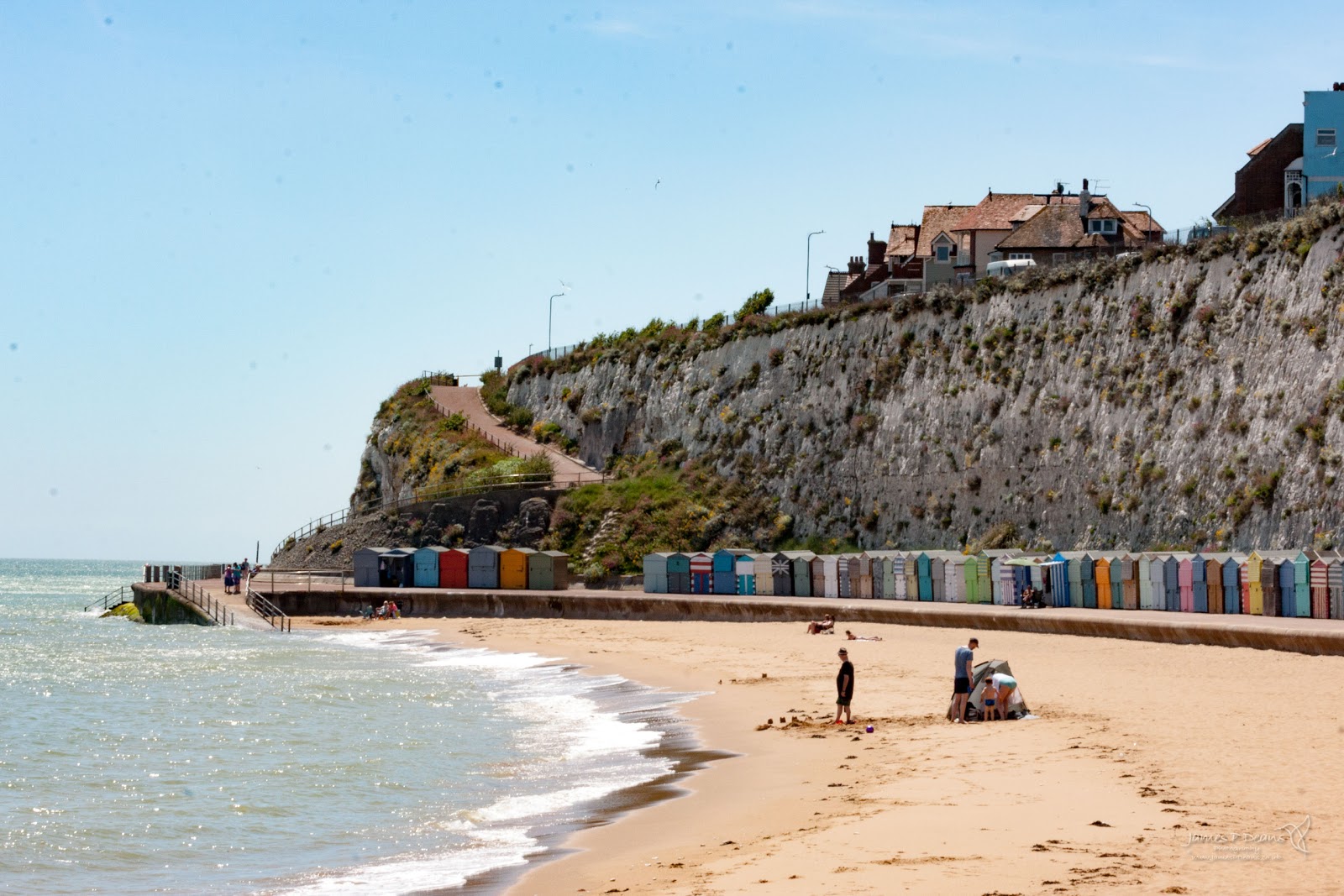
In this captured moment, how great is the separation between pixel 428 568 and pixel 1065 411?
26601 millimetres

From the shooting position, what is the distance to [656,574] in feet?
180

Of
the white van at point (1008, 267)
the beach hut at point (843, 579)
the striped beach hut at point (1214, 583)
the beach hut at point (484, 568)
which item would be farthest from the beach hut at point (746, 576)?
the white van at point (1008, 267)

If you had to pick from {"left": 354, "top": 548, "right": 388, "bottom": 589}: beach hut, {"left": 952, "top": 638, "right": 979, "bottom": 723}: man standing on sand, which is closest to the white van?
{"left": 354, "top": 548, "right": 388, "bottom": 589}: beach hut

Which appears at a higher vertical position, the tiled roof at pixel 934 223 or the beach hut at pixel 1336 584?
the tiled roof at pixel 934 223

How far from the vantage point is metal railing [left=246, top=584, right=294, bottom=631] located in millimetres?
52281

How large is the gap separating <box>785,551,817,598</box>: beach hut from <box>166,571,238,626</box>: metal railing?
68.6ft

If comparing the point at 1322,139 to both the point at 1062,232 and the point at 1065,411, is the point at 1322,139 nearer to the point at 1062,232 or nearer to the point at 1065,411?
the point at 1062,232

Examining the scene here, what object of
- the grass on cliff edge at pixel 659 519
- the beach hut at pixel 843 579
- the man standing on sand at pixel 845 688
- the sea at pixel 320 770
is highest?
the grass on cliff edge at pixel 659 519

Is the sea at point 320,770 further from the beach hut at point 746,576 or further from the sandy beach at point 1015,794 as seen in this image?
the beach hut at point 746,576

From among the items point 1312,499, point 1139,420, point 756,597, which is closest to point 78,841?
point 756,597

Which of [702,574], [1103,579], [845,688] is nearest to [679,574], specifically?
[702,574]

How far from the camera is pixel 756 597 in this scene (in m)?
50.0

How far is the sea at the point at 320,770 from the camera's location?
51.9 ft

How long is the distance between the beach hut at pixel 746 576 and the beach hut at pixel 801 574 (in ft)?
5.32
